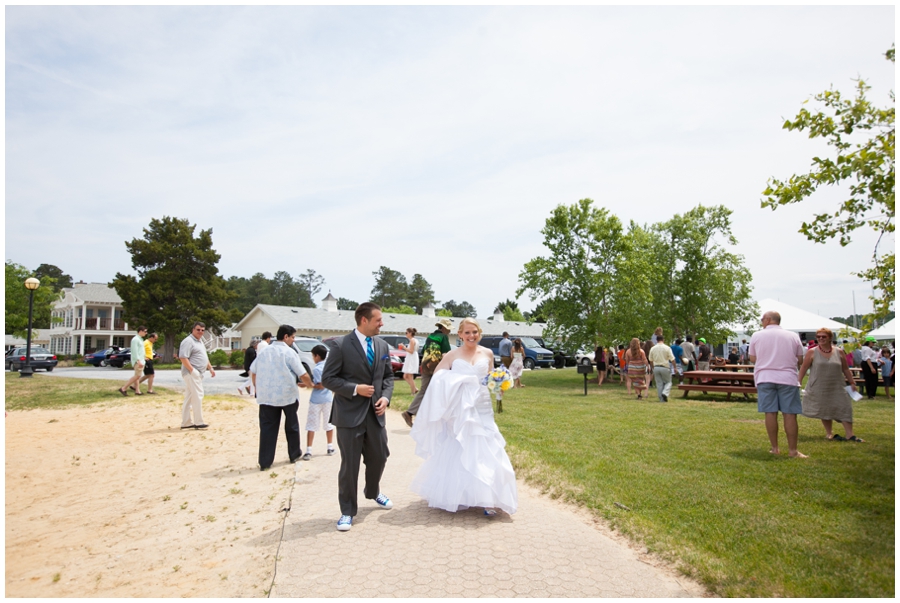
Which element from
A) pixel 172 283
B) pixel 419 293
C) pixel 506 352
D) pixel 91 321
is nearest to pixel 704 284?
pixel 506 352

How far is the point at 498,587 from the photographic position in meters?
3.98

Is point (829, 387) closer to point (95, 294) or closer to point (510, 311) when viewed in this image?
point (95, 294)

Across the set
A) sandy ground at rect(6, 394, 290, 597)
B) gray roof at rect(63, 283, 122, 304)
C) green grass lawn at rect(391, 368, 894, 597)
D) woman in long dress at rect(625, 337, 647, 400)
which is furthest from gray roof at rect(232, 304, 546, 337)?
green grass lawn at rect(391, 368, 894, 597)

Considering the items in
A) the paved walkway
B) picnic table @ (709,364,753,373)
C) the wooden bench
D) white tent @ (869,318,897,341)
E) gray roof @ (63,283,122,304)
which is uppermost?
gray roof @ (63,283,122,304)

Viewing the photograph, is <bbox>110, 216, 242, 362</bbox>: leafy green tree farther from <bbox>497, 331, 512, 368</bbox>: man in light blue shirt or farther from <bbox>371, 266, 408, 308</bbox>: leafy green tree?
<bbox>371, 266, 408, 308</bbox>: leafy green tree

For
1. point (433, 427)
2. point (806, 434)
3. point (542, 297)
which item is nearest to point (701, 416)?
point (806, 434)

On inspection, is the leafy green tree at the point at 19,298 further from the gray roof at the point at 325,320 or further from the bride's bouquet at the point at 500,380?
the bride's bouquet at the point at 500,380

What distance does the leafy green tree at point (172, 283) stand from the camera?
44938 millimetres

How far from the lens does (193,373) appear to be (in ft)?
37.0

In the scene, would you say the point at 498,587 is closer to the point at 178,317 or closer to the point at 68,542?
the point at 68,542

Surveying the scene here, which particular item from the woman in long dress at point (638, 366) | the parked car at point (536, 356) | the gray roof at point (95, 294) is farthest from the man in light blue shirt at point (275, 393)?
the gray roof at point (95, 294)

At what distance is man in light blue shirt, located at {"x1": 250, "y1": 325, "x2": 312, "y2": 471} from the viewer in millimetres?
8047

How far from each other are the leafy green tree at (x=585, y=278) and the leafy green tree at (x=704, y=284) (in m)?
11.6

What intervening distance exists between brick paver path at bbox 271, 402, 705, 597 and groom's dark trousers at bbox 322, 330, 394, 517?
0.37 meters
